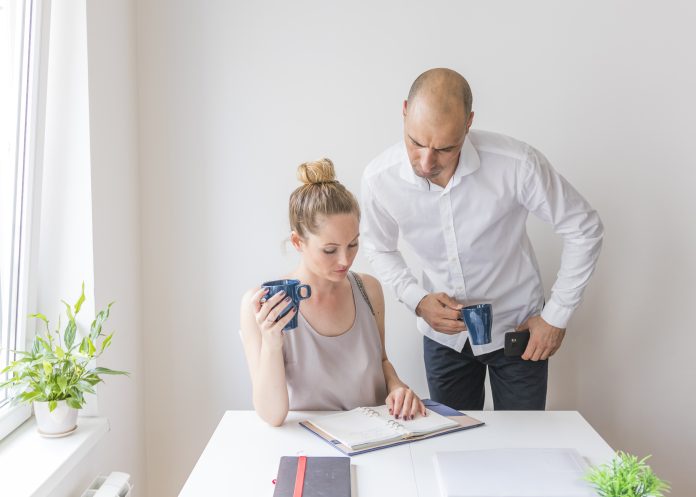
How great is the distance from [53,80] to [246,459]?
1.32m

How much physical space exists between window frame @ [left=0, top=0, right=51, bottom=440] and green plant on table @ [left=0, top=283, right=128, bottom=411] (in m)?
0.09

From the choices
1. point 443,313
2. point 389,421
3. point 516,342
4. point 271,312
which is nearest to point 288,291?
point 271,312

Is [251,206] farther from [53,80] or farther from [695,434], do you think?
[695,434]

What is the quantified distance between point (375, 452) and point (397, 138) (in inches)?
53.9

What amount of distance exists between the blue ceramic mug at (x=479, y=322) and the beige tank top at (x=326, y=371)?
0.96 ft

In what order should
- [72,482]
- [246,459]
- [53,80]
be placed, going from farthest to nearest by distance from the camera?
[53,80]
[72,482]
[246,459]

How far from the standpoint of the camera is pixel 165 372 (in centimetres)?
274

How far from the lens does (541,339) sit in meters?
2.22

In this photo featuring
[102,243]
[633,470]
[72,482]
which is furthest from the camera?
[102,243]

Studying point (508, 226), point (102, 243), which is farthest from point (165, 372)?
point (508, 226)

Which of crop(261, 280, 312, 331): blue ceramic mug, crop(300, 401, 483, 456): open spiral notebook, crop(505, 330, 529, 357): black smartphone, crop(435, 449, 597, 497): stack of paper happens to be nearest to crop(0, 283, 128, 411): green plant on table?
crop(261, 280, 312, 331): blue ceramic mug

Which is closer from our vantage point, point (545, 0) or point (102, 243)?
point (102, 243)

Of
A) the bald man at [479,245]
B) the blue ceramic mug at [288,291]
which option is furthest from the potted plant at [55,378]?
the bald man at [479,245]

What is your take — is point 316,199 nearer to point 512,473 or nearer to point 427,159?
point 427,159
